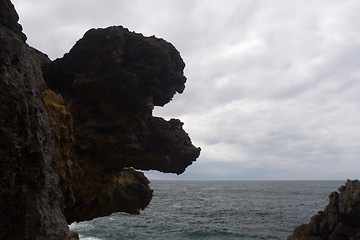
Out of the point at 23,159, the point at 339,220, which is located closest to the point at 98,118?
the point at 23,159

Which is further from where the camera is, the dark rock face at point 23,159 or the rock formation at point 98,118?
the rock formation at point 98,118

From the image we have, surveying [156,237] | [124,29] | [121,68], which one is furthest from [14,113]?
[156,237]

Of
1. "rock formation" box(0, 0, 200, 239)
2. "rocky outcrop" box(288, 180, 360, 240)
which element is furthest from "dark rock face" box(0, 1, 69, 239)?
"rocky outcrop" box(288, 180, 360, 240)

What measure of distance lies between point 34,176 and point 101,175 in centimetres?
1031

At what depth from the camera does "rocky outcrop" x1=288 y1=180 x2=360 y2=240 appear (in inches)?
952

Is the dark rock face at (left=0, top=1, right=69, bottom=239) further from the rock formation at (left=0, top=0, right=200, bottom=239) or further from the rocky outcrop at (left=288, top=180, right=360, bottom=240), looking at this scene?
the rocky outcrop at (left=288, top=180, right=360, bottom=240)

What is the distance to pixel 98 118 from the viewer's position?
17.5 metres

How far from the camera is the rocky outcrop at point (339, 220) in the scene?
24172 mm

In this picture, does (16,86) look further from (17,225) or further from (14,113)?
(17,225)

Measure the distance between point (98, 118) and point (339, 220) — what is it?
77.8 feet

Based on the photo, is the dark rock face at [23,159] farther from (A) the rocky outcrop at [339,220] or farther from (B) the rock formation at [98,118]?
(A) the rocky outcrop at [339,220]

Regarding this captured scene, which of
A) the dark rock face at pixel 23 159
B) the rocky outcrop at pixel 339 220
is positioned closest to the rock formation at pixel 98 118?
the dark rock face at pixel 23 159

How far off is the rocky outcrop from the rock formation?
616 inches

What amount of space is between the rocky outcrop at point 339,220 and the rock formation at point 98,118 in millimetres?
15644
